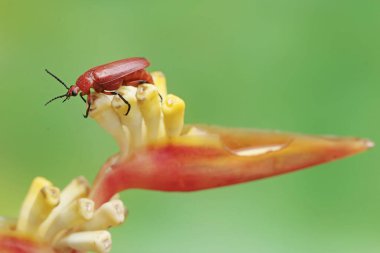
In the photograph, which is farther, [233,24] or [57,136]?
[233,24]

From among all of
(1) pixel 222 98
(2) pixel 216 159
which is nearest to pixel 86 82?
(2) pixel 216 159

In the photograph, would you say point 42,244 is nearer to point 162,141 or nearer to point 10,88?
point 162,141

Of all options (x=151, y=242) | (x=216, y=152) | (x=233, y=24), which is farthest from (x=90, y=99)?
(x=233, y=24)

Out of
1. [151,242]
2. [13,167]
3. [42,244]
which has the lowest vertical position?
[42,244]

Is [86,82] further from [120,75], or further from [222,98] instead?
[222,98]

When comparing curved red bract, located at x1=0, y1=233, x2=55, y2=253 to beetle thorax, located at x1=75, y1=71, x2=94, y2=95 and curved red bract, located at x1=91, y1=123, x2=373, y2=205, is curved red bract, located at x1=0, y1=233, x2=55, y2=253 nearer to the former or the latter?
curved red bract, located at x1=91, y1=123, x2=373, y2=205

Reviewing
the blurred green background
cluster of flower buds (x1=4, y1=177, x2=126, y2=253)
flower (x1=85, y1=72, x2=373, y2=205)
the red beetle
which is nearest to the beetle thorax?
the red beetle
